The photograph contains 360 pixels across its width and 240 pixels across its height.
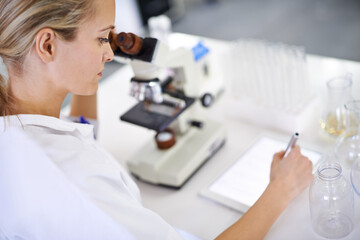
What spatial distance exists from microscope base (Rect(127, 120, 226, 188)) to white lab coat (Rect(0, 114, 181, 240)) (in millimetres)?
461

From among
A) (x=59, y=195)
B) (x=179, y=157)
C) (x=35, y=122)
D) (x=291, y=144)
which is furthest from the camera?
(x=179, y=157)

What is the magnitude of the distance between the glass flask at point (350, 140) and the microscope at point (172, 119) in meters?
0.45

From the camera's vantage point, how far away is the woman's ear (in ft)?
3.31

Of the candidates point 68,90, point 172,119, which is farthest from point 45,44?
point 172,119

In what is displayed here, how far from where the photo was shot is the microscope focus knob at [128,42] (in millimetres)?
1274

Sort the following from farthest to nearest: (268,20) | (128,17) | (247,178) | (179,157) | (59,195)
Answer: (268,20)
(128,17)
(179,157)
(247,178)
(59,195)

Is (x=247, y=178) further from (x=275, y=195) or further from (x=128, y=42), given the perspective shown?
(x=128, y=42)

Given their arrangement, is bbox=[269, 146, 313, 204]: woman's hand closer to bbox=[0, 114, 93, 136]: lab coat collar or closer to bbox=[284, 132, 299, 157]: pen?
bbox=[284, 132, 299, 157]: pen

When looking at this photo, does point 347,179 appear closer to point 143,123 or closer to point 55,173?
point 143,123

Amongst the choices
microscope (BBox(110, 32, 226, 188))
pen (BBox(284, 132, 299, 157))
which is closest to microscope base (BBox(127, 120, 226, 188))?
microscope (BBox(110, 32, 226, 188))

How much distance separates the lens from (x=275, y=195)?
48.8 inches

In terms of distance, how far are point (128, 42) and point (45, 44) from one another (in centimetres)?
30

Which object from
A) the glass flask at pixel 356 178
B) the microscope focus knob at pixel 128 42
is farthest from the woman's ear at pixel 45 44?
the glass flask at pixel 356 178

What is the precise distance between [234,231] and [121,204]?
0.34m
